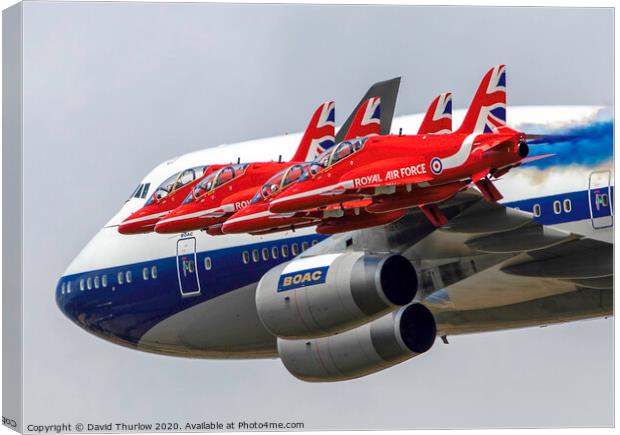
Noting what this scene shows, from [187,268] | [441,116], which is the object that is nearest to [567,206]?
[441,116]

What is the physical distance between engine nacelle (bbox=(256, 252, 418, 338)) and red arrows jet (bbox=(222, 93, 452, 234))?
98 cm

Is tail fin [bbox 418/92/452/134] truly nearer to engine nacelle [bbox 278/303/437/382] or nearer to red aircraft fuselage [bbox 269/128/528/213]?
red aircraft fuselage [bbox 269/128/528/213]

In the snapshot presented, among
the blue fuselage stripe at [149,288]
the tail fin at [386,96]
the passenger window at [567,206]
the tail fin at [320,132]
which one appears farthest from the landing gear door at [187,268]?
the passenger window at [567,206]

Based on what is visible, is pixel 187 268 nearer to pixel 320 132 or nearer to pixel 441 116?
pixel 320 132

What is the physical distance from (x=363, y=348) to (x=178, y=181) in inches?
176

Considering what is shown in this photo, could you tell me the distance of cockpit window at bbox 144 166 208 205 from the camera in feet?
120

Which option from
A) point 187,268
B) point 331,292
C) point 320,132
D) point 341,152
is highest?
point 320,132

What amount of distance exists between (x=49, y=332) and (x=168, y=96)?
4.80 meters

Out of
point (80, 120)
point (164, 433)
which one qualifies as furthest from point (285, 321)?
point (80, 120)

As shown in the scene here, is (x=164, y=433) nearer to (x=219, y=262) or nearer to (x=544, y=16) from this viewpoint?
(x=219, y=262)

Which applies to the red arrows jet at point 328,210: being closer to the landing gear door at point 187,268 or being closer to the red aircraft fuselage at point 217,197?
the red aircraft fuselage at point 217,197

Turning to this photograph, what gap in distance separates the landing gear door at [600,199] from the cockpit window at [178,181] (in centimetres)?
699

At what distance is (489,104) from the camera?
102ft

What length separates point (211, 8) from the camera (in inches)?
1396
